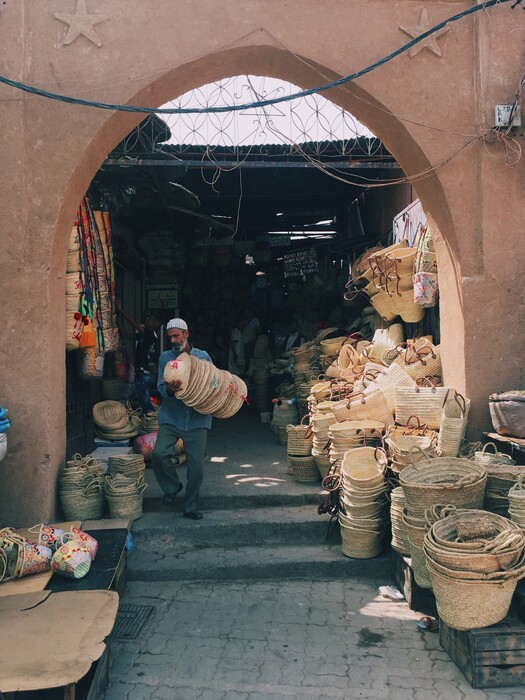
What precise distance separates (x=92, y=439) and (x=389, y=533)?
12.1 ft

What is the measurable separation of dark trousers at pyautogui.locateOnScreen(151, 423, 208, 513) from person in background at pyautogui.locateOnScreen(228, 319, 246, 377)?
7.07 m

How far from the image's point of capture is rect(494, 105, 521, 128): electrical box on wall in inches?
203

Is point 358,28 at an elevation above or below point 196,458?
above

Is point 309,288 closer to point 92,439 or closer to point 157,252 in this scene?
point 157,252

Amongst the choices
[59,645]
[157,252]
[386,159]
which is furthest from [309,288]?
[59,645]

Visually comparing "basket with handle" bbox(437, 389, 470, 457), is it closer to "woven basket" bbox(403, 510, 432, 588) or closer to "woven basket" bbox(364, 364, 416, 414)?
"woven basket" bbox(364, 364, 416, 414)

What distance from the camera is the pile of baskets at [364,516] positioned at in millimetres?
4773

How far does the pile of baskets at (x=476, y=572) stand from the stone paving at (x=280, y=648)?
0.40m

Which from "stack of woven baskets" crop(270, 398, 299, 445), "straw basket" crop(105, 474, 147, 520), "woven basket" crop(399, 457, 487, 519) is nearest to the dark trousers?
"straw basket" crop(105, 474, 147, 520)

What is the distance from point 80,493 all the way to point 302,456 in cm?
230

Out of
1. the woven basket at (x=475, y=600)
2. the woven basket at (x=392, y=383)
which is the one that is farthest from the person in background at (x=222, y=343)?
the woven basket at (x=475, y=600)

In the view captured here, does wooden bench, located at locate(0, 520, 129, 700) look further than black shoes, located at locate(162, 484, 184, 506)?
No

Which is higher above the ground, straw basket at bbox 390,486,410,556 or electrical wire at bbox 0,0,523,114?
electrical wire at bbox 0,0,523,114

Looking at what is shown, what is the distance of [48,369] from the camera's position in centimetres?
487
